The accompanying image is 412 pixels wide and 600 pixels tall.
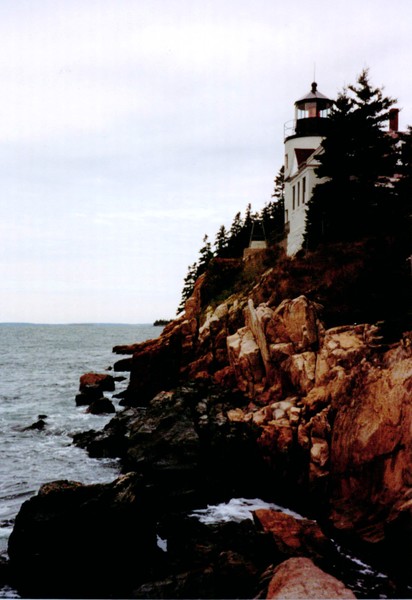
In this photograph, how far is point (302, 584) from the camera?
32.0 feet

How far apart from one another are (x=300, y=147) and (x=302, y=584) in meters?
32.4

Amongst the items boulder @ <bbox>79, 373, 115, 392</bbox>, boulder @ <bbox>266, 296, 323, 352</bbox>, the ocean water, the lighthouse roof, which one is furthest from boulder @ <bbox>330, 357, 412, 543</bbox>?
boulder @ <bbox>79, 373, 115, 392</bbox>

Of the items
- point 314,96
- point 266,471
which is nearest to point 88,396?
point 266,471

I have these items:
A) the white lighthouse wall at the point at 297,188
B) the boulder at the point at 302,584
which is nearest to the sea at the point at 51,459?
the boulder at the point at 302,584

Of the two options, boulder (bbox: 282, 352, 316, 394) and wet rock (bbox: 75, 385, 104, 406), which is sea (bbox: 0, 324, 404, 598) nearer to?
wet rock (bbox: 75, 385, 104, 406)

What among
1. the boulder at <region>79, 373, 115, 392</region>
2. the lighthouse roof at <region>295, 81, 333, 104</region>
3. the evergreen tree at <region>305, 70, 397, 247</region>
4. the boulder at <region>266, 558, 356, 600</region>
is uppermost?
the lighthouse roof at <region>295, 81, 333, 104</region>

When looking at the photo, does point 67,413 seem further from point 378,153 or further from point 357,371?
point 378,153

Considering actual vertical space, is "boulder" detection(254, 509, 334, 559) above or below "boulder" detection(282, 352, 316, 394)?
below

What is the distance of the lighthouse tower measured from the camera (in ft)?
111

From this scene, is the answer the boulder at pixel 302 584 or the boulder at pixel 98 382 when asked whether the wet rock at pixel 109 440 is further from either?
the boulder at pixel 98 382

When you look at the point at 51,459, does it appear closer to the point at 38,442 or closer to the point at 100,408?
the point at 38,442

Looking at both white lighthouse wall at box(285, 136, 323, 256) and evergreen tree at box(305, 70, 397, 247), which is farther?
white lighthouse wall at box(285, 136, 323, 256)

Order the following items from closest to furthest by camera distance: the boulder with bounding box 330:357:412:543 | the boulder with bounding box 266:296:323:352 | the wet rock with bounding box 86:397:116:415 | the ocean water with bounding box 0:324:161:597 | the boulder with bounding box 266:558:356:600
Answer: the boulder with bounding box 266:558:356:600, the boulder with bounding box 330:357:412:543, the ocean water with bounding box 0:324:161:597, the boulder with bounding box 266:296:323:352, the wet rock with bounding box 86:397:116:415

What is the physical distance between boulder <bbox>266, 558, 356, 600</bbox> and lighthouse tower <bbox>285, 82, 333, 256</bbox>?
24298 millimetres
